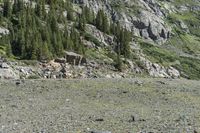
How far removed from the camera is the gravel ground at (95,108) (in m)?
24.5

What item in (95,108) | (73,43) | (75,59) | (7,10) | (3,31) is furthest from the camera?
(7,10)

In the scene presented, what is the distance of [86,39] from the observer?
158750 mm

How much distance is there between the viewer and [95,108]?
33094 millimetres

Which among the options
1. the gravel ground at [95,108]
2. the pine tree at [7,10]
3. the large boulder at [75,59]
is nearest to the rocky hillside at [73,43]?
the pine tree at [7,10]

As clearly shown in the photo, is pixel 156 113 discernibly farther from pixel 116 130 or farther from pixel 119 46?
pixel 119 46

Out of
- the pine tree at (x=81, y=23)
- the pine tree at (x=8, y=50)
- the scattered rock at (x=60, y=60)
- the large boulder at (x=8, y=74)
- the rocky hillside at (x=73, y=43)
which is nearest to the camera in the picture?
the large boulder at (x=8, y=74)

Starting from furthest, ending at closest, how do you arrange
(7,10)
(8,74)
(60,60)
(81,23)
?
(81,23) → (7,10) → (60,60) → (8,74)

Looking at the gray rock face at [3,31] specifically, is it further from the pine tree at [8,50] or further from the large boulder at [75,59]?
the large boulder at [75,59]

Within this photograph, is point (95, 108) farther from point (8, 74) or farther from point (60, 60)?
point (60, 60)

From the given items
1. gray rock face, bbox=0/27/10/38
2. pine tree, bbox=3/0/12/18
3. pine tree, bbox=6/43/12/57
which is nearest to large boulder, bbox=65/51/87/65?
pine tree, bbox=6/43/12/57

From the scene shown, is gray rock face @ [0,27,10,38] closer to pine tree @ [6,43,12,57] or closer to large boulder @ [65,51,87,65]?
pine tree @ [6,43,12,57]

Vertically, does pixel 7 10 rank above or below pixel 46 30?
above

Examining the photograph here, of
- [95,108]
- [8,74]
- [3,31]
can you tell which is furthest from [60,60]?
[95,108]

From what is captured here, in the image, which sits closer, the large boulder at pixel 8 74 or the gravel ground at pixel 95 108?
the gravel ground at pixel 95 108
